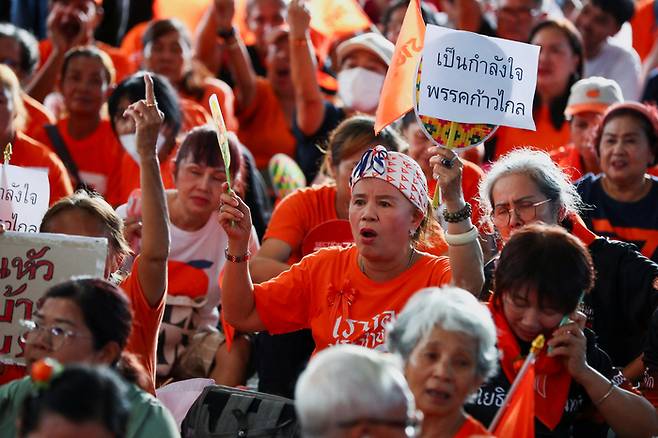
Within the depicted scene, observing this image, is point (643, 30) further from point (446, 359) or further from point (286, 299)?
point (446, 359)

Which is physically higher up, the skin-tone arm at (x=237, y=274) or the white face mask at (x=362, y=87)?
the white face mask at (x=362, y=87)

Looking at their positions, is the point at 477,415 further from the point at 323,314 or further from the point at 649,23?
the point at 649,23

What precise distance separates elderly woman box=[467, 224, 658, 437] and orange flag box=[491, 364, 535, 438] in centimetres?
20

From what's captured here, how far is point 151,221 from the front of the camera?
14.2 feet

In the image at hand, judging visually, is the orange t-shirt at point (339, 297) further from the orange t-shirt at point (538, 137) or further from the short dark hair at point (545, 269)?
the orange t-shirt at point (538, 137)

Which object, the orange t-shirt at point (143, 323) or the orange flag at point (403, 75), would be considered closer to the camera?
the orange t-shirt at point (143, 323)

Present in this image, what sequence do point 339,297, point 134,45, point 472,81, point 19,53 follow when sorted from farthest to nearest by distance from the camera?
1. point 134,45
2. point 19,53
3. point 472,81
4. point 339,297

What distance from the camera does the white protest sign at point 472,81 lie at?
15.4ft

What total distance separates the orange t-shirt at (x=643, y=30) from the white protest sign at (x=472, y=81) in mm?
5054

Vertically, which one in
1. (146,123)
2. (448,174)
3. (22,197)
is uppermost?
(146,123)

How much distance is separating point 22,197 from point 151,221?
721 mm

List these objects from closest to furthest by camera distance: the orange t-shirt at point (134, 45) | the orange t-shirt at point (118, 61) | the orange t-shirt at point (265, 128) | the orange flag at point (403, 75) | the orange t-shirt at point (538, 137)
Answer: the orange flag at point (403, 75)
the orange t-shirt at point (538, 137)
the orange t-shirt at point (265, 128)
the orange t-shirt at point (118, 61)
the orange t-shirt at point (134, 45)

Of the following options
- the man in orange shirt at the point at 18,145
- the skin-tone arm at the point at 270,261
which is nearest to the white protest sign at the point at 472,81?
A: the skin-tone arm at the point at 270,261

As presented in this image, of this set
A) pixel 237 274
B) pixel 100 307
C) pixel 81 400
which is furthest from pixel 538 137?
pixel 81 400
